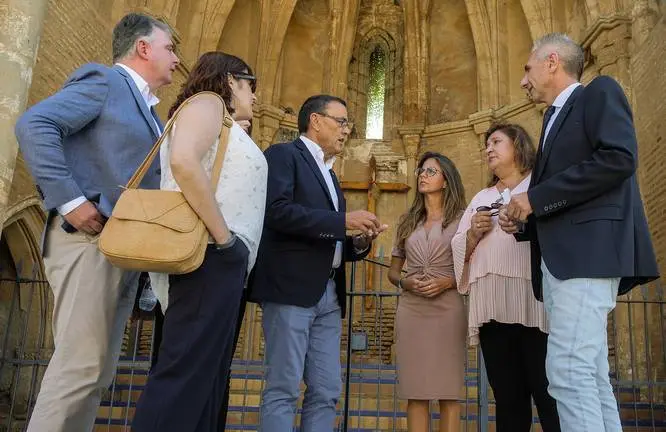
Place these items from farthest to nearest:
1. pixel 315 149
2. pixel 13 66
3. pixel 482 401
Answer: pixel 13 66 → pixel 482 401 → pixel 315 149

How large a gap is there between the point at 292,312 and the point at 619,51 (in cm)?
834

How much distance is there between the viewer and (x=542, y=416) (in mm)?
3178

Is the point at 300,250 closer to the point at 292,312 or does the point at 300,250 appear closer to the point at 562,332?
the point at 292,312

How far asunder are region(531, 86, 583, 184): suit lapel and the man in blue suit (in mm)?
1758

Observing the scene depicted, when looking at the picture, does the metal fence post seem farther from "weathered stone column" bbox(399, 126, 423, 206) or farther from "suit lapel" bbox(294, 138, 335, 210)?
"weathered stone column" bbox(399, 126, 423, 206)

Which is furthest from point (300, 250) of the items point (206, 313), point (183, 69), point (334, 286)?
point (183, 69)

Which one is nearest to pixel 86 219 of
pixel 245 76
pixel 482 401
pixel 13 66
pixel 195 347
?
pixel 195 347

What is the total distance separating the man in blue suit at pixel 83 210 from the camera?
2.47 metres

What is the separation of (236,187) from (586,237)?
1457 mm

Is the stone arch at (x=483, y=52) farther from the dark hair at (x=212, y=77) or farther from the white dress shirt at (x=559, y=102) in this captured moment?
the dark hair at (x=212, y=77)

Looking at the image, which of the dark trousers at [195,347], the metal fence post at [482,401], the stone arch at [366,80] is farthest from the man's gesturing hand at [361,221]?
the stone arch at [366,80]

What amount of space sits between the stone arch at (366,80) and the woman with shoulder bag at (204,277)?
1167 cm

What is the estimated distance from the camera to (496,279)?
349 centimetres

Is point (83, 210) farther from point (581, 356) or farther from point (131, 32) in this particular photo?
point (581, 356)
